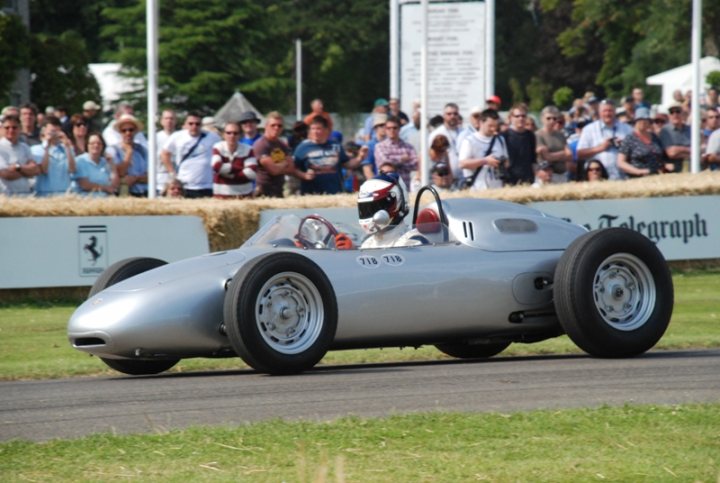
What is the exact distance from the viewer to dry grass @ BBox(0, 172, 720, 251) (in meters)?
15.8

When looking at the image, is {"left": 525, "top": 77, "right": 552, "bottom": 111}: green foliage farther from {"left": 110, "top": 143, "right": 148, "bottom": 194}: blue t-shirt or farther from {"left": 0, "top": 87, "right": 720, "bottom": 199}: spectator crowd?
{"left": 110, "top": 143, "right": 148, "bottom": 194}: blue t-shirt

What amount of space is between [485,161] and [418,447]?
11.9 m

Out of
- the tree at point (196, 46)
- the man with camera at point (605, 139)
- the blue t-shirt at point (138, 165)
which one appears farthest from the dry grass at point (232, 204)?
the tree at point (196, 46)

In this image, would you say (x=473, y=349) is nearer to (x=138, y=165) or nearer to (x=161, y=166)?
(x=138, y=165)

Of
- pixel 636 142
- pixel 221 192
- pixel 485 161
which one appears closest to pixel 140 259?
pixel 221 192

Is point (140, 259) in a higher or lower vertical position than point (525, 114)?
lower

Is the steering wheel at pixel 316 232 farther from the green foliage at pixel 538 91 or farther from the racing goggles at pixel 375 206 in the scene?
the green foliage at pixel 538 91

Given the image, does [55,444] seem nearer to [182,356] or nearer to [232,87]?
[182,356]

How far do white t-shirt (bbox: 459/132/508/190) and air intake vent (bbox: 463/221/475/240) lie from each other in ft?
25.5

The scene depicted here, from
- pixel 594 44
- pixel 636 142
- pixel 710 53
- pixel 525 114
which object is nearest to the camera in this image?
pixel 525 114

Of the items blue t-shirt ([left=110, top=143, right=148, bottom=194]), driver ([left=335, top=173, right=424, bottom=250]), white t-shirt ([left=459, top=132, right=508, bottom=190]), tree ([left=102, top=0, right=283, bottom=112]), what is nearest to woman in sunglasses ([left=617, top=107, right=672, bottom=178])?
white t-shirt ([left=459, top=132, right=508, bottom=190])

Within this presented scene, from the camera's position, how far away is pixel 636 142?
66.2 feet

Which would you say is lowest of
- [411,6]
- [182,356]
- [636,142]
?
[182,356]

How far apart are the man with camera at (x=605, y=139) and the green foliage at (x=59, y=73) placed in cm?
2034
